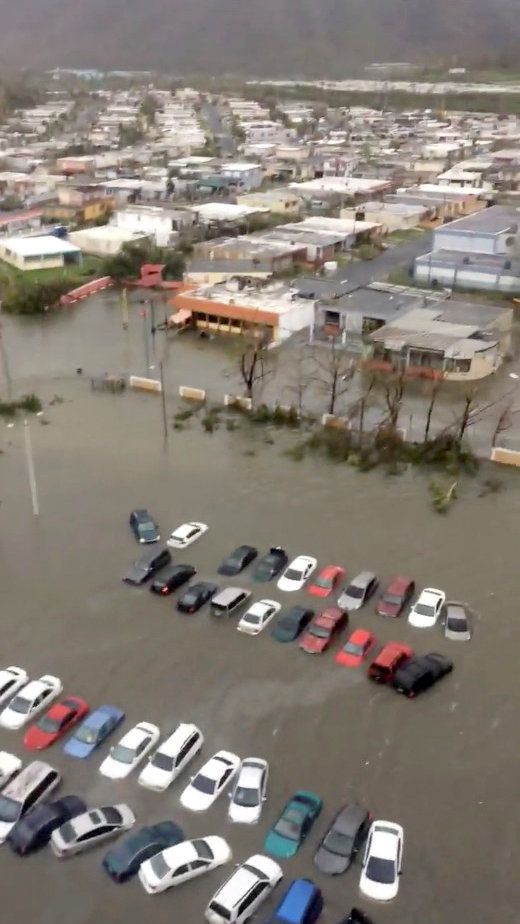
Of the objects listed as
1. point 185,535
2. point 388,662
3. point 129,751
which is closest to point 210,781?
point 129,751

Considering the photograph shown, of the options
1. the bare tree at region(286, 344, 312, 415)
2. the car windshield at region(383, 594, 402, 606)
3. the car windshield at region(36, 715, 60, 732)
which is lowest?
the bare tree at region(286, 344, 312, 415)

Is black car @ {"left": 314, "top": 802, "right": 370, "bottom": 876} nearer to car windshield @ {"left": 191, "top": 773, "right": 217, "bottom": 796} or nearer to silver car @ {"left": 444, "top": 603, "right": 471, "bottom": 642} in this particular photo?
car windshield @ {"left": 191, "top": 773, "right": 217, "bottom": 796}

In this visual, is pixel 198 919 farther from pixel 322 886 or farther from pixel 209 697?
pixel 209 697

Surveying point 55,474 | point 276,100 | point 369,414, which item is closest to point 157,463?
point 55,474

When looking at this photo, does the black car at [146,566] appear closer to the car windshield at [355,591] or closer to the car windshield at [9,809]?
the car windshield at [355,591]

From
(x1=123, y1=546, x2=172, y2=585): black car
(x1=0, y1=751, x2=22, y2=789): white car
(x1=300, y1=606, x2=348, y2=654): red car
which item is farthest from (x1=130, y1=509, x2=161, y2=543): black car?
(x1=0, y1=751, x2=22, y2=789): white car

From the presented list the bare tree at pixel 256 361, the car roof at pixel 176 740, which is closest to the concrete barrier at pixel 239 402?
the bare tree at pixel 256 361
